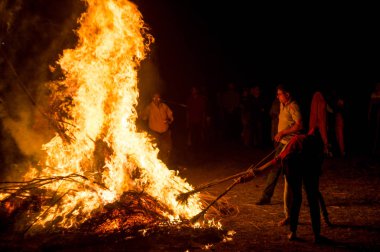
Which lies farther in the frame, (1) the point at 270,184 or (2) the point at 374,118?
(2) the point at 374,118

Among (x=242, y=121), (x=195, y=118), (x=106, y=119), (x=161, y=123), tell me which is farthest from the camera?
(x=242, y=121)

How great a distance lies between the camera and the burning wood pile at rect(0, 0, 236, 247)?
677cm

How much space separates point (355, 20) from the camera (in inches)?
894

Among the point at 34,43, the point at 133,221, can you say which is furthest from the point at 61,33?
the point at 133,221

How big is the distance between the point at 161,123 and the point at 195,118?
4044mm

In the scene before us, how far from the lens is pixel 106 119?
7574mm

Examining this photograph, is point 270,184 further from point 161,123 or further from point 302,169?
point 161,123

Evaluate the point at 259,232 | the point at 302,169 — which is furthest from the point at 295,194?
the point at 259,232

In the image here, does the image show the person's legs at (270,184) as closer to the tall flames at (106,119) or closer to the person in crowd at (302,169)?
the tall flames at (106,119)

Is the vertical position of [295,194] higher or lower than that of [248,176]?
lower

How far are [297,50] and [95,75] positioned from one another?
734 inches

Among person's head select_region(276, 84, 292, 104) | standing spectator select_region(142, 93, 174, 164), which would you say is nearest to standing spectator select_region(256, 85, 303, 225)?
person's head select_region(276, 84, 292, 104)

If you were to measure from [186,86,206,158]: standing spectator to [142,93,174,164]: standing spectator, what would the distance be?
324cm

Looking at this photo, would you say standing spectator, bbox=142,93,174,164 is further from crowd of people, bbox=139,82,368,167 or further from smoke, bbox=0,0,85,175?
smoke, bbox=0,0,85,175
